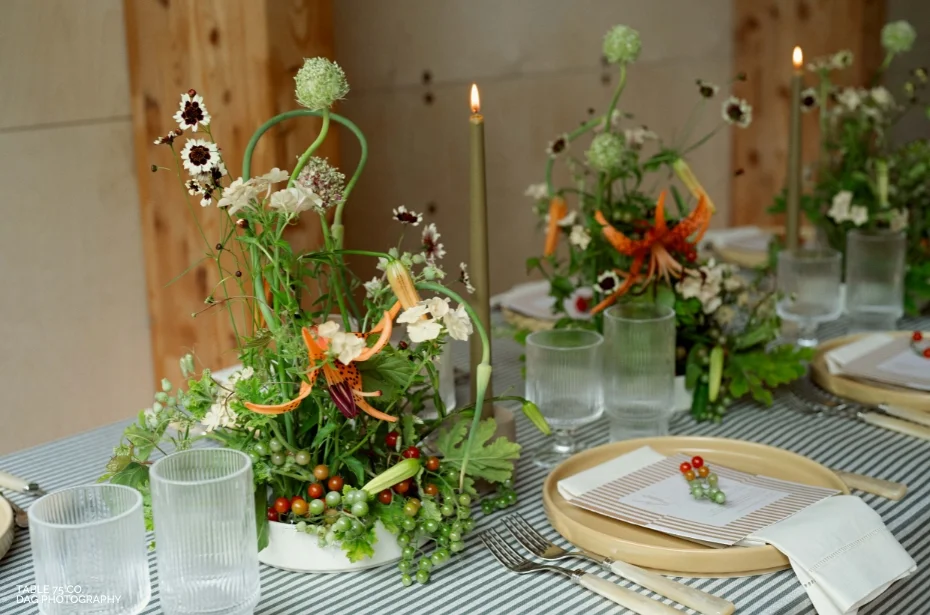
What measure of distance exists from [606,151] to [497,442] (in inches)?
20.6

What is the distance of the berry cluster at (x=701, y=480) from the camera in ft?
3.54

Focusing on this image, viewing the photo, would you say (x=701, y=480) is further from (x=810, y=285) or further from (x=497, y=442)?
(x=810, y=285)

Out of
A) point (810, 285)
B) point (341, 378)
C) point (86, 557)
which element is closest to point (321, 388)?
point (341, 378)

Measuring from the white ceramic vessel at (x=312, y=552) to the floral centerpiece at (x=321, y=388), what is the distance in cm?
1

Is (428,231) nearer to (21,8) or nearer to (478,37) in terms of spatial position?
(21,8)

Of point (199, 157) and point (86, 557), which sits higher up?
point (199, 157)

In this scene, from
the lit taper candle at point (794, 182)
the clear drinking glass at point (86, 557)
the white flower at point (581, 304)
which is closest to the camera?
the clear drinking glass at point (86, 557)

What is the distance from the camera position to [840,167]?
200cm

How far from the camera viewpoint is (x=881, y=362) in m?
1.54

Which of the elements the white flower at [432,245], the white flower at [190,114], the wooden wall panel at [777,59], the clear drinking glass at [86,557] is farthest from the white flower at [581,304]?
the wooden wall panel at [777,59]

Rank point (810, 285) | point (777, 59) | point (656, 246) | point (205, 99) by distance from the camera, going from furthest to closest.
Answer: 1. point (777, 59)
2. point (205, 99)
3. point (810, 285)
4. point (656, 246)

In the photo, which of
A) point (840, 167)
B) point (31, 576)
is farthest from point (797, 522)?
point (840, 167)

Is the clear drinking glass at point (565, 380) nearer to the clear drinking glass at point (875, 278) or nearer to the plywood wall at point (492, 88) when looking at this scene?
the clear drinking glass at point (875, 278)

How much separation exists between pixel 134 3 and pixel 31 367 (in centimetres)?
73
